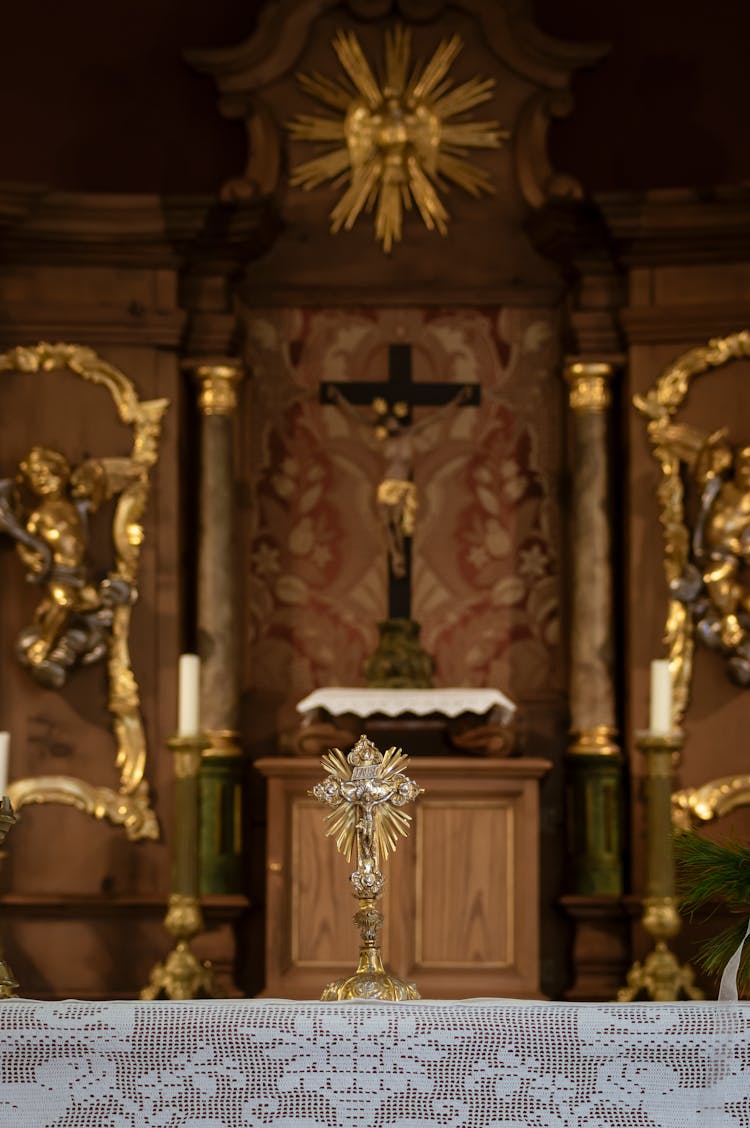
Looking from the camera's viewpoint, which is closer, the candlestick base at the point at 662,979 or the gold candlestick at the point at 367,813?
the gold candlestick at the point at 367,813

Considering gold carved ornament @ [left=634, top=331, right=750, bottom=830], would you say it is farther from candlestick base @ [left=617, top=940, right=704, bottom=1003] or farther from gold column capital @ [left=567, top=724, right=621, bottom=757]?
candlestick base @ [left=617, top=940, right=704, bottom=1003]

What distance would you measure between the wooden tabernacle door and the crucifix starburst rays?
2.52 m

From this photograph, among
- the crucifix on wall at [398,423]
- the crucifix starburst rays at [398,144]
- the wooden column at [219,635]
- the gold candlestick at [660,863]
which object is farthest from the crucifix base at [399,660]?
the crucifix starburst rays at [398,144]

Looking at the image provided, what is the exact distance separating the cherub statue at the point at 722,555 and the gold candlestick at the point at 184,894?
218 centimetres

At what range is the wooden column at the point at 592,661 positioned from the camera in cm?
727

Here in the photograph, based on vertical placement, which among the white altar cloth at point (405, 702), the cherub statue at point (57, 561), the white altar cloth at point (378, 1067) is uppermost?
the cherub statue at point (57, 561)

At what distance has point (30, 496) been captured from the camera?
288 inches

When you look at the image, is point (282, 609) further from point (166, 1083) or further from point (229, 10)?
point (166, 1083)

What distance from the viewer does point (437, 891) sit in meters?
6.70

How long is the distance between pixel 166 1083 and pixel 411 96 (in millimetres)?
5995

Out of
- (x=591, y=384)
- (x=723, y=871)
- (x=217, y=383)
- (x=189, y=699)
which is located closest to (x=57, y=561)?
(x=217, y=383)

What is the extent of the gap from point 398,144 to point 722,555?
2252 mm

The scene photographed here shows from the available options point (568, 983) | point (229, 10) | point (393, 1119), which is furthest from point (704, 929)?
point (393, 1119)

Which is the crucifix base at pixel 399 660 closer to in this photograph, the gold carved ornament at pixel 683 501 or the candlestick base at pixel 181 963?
the gold carved ornament at pixel 683 501
